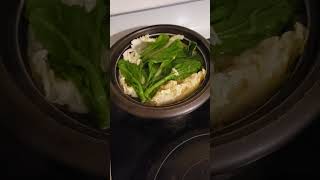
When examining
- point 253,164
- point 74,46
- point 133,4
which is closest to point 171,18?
point 133,4

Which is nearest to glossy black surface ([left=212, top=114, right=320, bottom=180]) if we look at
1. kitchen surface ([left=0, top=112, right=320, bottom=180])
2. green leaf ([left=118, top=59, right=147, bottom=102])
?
kitchen surface ([left=0, top=112, right=320, bottom=180])

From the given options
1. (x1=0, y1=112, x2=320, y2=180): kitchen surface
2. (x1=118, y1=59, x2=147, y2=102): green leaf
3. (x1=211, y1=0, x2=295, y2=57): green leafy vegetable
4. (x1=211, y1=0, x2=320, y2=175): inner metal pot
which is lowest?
(x1=0, y1=112, x2=320, y2=180): kitchen surface

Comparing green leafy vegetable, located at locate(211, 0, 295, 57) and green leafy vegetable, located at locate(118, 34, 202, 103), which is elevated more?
green leafy vegetable, located at locate(211, 0, 295, 57)

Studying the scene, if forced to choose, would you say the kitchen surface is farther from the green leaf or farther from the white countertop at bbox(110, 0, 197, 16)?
the white countertop at bbox(110, 0, 197, 16)

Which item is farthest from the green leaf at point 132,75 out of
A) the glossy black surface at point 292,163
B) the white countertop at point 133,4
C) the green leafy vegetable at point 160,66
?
the glossy black surface at point 292,163
